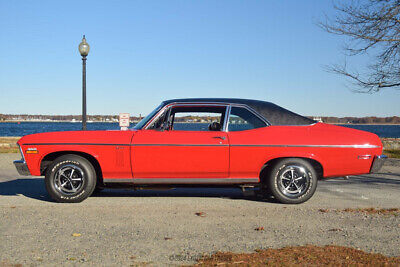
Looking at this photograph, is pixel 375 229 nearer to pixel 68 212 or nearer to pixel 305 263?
pixel 305 263

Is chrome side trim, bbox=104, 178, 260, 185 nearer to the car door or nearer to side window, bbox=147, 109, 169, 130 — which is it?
the car door

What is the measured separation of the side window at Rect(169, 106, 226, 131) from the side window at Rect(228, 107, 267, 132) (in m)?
0.18

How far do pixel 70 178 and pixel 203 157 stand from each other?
205 centimetres

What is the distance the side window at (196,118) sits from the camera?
20.0 feet

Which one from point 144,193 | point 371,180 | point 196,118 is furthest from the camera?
point 371,180

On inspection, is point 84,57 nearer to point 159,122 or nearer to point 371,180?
point 159,122

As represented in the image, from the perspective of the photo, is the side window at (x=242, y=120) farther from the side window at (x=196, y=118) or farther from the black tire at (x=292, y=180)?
the black tire at (x=292, y=180)

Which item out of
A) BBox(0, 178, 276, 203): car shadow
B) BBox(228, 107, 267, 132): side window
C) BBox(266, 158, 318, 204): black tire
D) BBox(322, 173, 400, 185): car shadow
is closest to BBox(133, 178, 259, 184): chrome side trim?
BBox(266, 158, 318, 204): black tire

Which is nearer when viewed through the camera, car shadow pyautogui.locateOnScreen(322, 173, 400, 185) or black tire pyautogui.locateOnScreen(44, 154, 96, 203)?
black tire pyautogui.locateOnScreen(44, 154, 96, 203)

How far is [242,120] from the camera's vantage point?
5.97m

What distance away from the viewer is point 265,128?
590 centimetres

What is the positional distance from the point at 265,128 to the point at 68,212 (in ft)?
10.2

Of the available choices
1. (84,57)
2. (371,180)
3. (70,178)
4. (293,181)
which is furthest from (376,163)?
(84,57)

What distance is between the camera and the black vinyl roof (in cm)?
598
